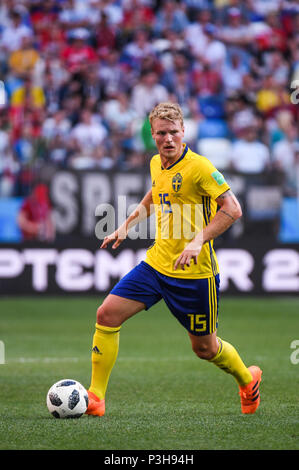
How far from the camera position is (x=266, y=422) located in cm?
553

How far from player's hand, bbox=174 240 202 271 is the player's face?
29.6 inches

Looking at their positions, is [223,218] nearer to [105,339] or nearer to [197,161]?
[197,161]

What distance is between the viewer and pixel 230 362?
593 centimetres

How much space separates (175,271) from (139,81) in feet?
35.6

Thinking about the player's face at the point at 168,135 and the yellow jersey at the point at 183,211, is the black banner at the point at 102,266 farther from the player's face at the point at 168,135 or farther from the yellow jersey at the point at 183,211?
the player's face at the point at 168,135

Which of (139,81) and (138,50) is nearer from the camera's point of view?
(139,81)

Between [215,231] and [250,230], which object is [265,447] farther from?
[250,230]

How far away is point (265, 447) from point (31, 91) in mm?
12151

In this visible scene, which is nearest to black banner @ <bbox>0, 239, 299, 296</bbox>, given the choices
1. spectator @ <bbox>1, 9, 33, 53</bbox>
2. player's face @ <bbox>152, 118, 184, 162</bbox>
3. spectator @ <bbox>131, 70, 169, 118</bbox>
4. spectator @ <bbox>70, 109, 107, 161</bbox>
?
spectator @ <bbox>70, 109, 107, 161</bbox>

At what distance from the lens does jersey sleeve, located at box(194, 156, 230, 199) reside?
18.2 ft

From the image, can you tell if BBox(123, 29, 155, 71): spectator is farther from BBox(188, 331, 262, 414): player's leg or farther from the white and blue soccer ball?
the white and blue soccer ball

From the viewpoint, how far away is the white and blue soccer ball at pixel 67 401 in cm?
563

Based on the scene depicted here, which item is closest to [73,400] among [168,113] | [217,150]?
[168,113]

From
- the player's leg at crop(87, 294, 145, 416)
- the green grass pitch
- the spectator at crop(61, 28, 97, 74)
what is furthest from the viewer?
the spectator at crop(61, 28, 97, 74)
